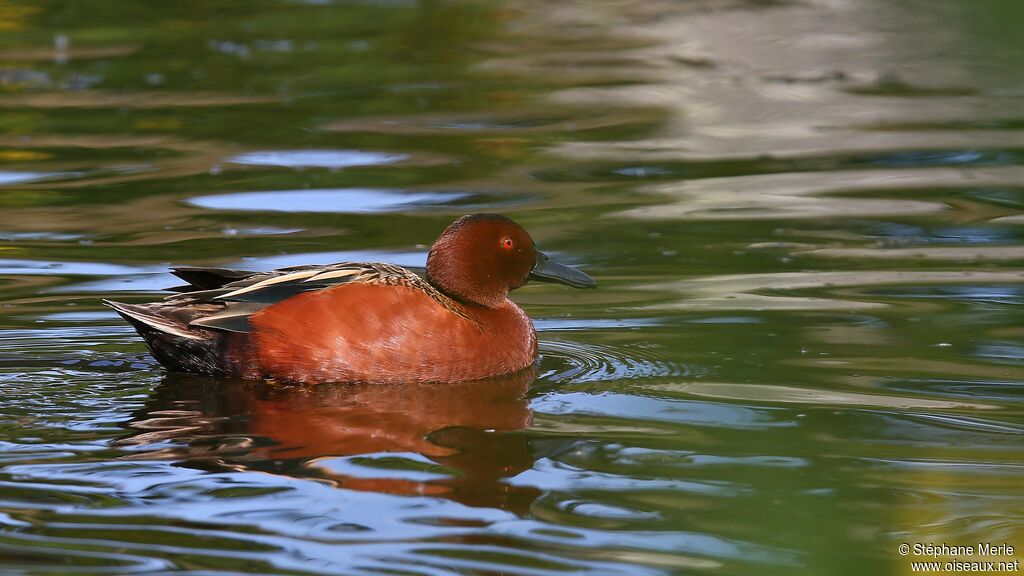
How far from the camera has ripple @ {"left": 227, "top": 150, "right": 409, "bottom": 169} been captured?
12.3m

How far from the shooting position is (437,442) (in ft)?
20.7

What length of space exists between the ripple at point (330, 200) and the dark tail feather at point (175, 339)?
12.1ft

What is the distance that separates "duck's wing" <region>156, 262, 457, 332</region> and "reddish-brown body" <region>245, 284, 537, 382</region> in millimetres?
48

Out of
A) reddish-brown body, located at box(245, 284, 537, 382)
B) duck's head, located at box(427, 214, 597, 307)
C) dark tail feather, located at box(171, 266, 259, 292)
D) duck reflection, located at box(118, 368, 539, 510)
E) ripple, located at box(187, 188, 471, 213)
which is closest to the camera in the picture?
duck reflection, located at box(118, 368, 539, 510)

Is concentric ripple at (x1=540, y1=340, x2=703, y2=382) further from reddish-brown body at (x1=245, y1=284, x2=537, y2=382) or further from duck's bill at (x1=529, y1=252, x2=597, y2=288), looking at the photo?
reddish-brown body at (x1=245, y1=284, x2=537, y2=382)

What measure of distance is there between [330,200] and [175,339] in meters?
4.12

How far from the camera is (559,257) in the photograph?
390 inches

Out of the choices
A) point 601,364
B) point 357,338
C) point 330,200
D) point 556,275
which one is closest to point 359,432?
point 357,338

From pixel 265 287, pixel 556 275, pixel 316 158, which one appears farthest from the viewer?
pixel 316 158

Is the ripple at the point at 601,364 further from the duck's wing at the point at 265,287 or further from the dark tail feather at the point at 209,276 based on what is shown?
the dark tail feather at the point at 209,276

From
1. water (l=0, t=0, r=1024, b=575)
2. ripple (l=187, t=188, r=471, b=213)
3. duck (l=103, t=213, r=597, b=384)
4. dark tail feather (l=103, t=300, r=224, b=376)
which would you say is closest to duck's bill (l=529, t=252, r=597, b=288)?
water (l=0, t=0, r=1024, b=575)

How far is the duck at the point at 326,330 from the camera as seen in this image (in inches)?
285

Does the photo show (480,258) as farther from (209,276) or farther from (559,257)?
(559,257)

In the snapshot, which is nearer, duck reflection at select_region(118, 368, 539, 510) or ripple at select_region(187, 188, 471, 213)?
duck reflection at select_region(118, 368, 539, 510)
